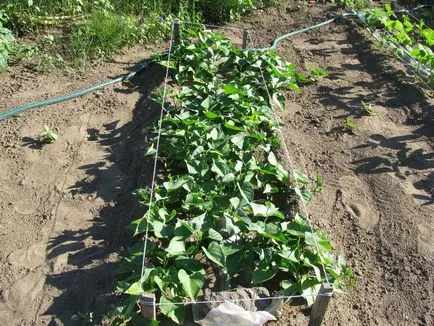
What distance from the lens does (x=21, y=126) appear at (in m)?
4.29

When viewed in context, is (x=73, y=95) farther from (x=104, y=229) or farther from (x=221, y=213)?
(x=221, y=213)

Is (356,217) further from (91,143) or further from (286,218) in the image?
(91,143)

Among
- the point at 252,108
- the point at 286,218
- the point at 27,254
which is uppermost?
the point at 252,108

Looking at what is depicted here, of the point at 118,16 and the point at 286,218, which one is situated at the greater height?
the point at 118,16

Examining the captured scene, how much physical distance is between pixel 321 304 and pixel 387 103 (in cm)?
282

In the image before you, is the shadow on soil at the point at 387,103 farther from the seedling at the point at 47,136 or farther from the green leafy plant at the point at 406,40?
the seedling at the point at 47,136

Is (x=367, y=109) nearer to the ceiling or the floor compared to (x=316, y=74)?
nearer to the floor

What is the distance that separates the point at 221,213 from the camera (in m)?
2.97

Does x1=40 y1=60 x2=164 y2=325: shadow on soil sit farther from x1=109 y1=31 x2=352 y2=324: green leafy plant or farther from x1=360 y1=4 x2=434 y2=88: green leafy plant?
x1=360 y1=4 x2=434 y2=88: green leafy plant

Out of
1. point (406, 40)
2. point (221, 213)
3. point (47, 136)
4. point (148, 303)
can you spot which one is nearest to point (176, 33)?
point (47, 136)

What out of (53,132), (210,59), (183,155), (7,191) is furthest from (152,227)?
(210,59)

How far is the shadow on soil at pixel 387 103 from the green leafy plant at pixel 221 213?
0.71 metres

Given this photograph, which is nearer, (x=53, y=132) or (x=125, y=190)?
(x=125, y=190)

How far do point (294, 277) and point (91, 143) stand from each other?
210cm
